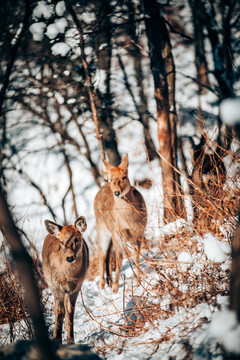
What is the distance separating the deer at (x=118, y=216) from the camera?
3916 millimetres

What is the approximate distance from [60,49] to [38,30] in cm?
Answer: 64

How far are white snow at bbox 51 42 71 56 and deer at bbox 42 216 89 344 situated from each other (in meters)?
4.77

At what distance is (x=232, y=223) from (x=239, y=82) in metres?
4.79

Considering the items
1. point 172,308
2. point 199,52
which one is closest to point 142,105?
point 199,52

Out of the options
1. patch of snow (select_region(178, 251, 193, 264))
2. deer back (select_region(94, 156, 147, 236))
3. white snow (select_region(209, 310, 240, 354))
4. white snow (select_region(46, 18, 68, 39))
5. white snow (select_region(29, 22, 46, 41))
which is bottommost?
white snow (select_region(209, 310, 240, 354))

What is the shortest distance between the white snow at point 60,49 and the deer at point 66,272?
4770 millimetres

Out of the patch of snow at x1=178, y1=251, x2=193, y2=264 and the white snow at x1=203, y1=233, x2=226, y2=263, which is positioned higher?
the patch of snow at x1=178, y1=251, x2=193, y2=264

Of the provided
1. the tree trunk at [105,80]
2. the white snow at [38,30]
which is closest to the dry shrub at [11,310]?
the tree trunk at [105,80]

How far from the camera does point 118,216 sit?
4.08m

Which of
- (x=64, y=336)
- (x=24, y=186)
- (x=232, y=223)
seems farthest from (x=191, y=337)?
(x=24, y=186)

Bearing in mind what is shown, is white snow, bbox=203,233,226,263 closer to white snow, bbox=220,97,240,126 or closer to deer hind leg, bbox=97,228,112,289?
white snow, bbox=220,97,240,126

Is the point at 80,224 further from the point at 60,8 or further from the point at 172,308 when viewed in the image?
the point at 60,8

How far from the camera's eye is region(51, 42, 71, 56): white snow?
20.1 feet

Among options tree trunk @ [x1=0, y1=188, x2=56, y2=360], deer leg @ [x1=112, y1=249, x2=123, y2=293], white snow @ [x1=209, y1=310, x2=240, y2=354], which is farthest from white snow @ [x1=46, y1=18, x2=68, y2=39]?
white snow @ [x1=209, y1=310, x2=240, y2=354]
